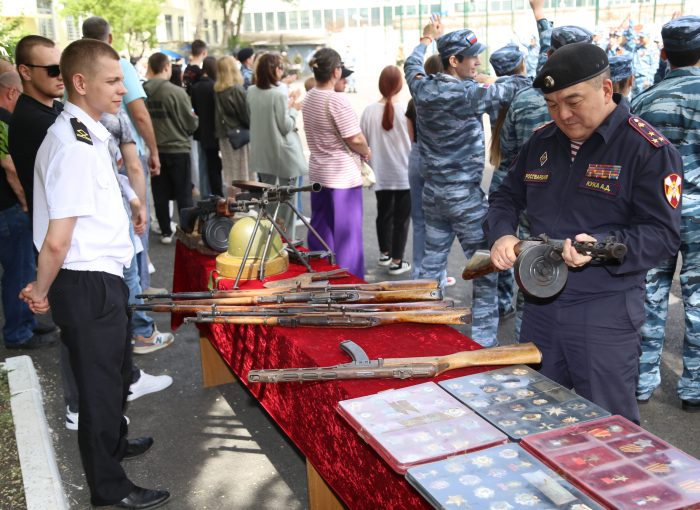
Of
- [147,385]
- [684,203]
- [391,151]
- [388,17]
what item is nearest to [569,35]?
[684,203]

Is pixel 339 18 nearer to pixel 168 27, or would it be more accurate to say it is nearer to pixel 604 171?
pixel 168 27

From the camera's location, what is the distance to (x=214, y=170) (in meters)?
8.71

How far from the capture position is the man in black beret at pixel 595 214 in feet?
7.63

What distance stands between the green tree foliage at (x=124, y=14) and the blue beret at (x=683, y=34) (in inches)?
1790

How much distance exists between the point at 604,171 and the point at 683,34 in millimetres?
1605

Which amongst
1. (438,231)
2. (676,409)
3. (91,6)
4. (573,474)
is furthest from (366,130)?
(91,6)

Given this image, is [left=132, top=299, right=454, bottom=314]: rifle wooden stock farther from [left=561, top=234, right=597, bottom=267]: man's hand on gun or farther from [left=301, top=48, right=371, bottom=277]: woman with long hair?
[left=301, top=48, right=371, bottom=277]: woman with long hair

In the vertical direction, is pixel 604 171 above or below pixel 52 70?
below

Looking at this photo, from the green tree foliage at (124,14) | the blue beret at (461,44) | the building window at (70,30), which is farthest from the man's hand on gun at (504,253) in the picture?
the building window at (70,30)

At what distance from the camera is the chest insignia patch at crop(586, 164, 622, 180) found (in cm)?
240

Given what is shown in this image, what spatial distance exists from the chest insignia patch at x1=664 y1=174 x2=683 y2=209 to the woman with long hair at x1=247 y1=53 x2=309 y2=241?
4.27 m

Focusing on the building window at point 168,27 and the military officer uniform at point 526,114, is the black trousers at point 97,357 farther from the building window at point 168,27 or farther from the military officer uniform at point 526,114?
the building window at point 168,27

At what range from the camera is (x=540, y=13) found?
4.18 meters

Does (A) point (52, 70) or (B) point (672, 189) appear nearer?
(B) point (672, 189)
